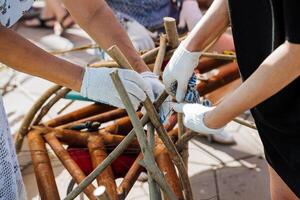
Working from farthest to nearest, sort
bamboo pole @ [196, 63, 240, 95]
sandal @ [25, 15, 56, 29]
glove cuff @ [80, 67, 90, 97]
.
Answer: sandal @ [25, 15, 56, 29] < bamboo pole @ [196, 63, 240, 95] < glove cuff @ [80, 67, 90, 97]

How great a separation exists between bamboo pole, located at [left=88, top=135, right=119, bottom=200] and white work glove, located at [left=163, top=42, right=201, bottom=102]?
11.1 inches

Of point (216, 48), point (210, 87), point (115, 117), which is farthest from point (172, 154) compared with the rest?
point (216, 48)

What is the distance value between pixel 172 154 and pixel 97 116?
1.65ft

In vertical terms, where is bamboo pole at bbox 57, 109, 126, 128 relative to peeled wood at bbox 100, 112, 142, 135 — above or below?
above

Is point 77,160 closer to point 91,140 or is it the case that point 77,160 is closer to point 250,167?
point 91,140

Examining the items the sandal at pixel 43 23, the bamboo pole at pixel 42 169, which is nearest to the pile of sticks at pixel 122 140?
the bamboo pole at pixel 42 169

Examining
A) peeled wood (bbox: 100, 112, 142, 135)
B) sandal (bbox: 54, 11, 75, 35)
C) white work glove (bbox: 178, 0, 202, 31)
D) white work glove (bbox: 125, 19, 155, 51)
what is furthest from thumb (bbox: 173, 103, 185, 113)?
sandal (bbox: 54, 11, 75, 35)

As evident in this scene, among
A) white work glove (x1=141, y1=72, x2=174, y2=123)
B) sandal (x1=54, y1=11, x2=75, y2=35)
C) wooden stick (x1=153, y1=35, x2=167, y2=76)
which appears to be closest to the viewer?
white work glove (x1=141, y1=72, x2=174, y2=123)

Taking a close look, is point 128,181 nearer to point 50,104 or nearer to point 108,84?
point 108,84

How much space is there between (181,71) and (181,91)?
5 cm

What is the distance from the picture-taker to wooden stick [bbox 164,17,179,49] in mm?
1192

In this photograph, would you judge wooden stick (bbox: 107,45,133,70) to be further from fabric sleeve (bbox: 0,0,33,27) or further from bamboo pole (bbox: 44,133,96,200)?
bamboo pole (bbox: 44,133,96,200)

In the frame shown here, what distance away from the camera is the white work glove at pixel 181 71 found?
47.0 inches

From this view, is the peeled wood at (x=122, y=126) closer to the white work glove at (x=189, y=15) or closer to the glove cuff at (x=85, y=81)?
the glove cuff at (x=85, y=81)
